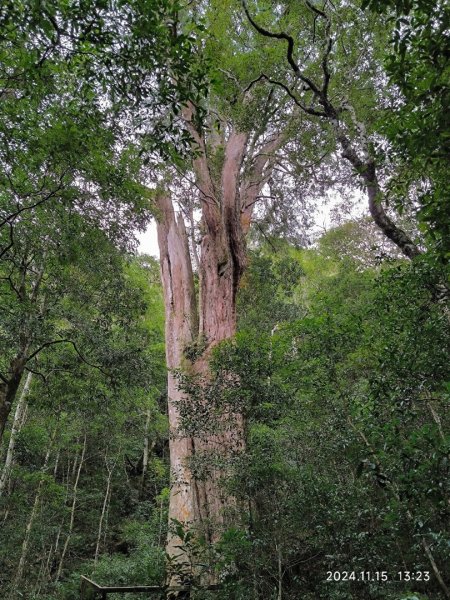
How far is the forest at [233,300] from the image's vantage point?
2.62 meters

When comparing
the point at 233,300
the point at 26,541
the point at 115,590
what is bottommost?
the point at 115,590

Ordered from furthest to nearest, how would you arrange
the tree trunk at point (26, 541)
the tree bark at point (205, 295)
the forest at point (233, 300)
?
the tree trunk at point (26, 541)
the tree bark at point (205, 295)
the forest at point (233, 300)

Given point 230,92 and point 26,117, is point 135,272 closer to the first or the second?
point 230,92

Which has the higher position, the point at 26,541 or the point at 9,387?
the point at 9,387

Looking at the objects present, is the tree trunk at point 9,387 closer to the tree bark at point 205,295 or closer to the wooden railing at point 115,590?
→ the tree bark at point 205,295

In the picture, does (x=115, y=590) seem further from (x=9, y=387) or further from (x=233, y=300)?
(x=233, y=300)

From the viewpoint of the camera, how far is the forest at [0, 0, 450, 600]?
103 inches

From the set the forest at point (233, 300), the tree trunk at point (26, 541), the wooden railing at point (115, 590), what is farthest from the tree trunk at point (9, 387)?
the tree trunk at point (26, 541)

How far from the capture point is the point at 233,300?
820 centimetres

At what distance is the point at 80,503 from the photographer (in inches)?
477

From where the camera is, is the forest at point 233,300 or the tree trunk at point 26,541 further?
the tree trunk at point 26,541

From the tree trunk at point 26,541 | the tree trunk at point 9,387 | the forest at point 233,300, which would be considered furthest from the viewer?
the tree trunk at point 26,541

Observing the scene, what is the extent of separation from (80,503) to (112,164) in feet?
36.3

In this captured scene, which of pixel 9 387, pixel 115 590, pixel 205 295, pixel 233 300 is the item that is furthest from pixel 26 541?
pixel 115 590
